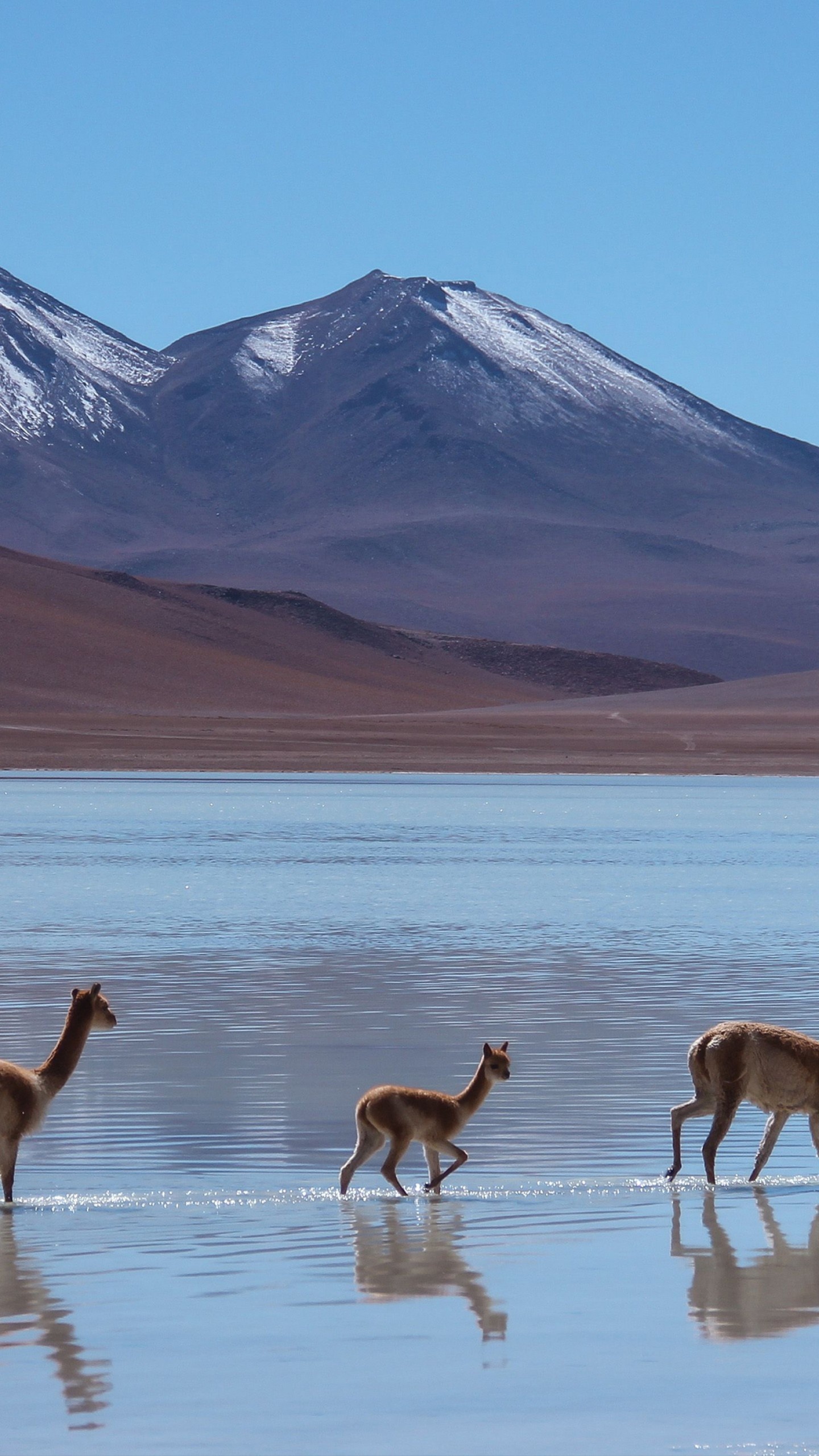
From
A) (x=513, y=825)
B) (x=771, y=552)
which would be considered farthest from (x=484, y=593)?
(x=513, y=825)

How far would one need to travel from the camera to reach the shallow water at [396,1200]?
4863mm

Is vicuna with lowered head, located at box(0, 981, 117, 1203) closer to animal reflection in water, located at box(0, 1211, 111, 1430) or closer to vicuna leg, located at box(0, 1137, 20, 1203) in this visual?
vicuna leg, located at box(0, 1137, 20, 1203)

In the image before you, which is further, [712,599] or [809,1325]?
[712,599]

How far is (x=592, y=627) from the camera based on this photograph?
549ft

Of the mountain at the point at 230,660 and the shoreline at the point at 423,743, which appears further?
the mountain at the point at 230,660

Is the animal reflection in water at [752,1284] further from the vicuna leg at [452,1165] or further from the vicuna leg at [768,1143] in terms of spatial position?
the vicuna leg at [452,1165]

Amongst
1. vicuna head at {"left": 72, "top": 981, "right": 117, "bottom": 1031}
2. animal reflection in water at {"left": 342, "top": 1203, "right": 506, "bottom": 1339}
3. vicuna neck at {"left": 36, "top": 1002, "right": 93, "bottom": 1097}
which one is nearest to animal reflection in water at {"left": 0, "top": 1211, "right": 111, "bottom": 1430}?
vicuna neck at {"left": 36, "top": 1002, "right": 93, "bottom": 1097}

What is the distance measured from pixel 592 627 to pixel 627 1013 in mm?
156658

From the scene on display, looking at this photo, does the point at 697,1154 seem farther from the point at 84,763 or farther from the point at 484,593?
the point at 484,593

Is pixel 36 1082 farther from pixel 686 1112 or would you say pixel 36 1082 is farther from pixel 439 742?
pixel 439 742

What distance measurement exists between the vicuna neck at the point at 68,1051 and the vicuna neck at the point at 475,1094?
1331 mm

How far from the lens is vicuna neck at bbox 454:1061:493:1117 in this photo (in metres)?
7.45

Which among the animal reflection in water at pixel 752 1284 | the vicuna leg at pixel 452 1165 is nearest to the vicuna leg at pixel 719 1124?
the animal reflection in water at pixel 752 1284

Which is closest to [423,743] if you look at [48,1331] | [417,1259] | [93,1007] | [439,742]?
[439,742]
